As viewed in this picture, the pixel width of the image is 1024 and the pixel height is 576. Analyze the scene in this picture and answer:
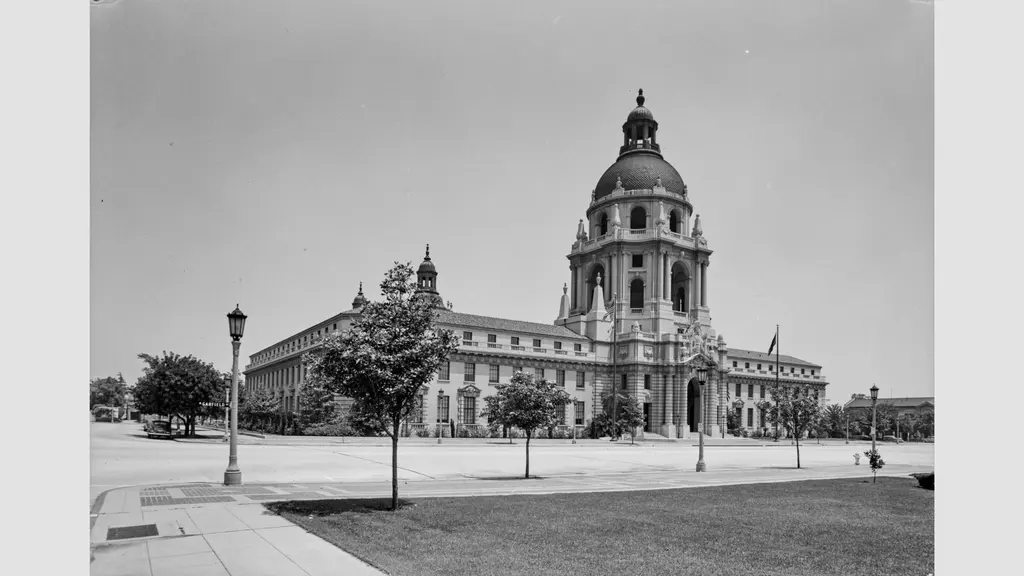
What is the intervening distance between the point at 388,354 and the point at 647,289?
75.0 meters

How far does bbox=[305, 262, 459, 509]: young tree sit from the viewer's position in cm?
1578

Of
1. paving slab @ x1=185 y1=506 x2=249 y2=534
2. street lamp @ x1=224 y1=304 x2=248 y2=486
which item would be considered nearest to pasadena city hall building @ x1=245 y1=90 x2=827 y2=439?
street lamp @ x1=224 y1=304 x2=248 y2=486

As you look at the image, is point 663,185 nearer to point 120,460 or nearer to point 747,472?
point 747,472

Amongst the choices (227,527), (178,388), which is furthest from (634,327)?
(227,527)

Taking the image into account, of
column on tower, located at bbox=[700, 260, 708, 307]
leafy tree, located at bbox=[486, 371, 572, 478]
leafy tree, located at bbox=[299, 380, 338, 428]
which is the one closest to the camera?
leafy tree, located at bbox=[486, 371, 572, 478]

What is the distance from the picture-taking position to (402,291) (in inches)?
648

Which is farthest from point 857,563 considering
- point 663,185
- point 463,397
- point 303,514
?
point 663,185

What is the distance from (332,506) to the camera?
52.0 feet

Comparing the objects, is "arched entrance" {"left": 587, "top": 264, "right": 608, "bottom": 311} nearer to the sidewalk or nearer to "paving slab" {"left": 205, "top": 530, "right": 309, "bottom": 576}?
the sidewalk

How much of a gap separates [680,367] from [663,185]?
23524 mm

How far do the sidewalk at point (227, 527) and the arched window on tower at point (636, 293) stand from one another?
222ft

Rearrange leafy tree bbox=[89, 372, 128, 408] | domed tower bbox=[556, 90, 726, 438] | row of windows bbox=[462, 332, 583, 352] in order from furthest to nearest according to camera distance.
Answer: domed tower bbox=[556, 90, 726, 438] < row of windows bbox=[462, 332, 583, 352] < leafy tree bbox=[89, 372, 128, 408]

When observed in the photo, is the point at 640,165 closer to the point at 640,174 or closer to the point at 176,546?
the point at 640,174

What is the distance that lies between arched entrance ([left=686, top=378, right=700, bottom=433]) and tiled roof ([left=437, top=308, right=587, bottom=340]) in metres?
15.9
